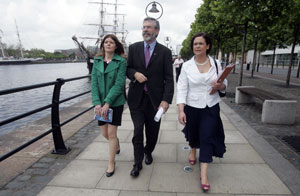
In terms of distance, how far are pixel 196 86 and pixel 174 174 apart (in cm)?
126

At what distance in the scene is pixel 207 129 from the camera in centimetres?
269

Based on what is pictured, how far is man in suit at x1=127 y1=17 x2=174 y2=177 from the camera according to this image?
2.76 meters

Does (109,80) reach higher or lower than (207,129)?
higher

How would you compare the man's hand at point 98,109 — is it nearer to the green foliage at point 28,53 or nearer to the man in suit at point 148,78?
the man in suit at point 148,78

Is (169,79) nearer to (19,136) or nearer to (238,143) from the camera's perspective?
(238,143)

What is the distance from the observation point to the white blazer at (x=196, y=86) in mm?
2637

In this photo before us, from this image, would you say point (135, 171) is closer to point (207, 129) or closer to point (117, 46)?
point (207, 129)

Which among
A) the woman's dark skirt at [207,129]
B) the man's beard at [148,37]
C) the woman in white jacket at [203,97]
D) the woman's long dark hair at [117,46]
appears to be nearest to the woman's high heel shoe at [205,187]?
the woman in white jacket at [203,97]

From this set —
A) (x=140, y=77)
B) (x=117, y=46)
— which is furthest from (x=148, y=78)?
(x=117, y=46)

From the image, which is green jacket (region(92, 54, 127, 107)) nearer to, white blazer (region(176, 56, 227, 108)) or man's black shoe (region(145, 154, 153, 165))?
white blazer (region(176, 56, 227, 108))

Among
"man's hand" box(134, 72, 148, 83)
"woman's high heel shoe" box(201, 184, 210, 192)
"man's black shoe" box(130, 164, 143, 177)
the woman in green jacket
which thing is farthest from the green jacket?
"woman's high heel shoe" box(201, 184, 210, 192)

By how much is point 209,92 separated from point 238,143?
6.35ft

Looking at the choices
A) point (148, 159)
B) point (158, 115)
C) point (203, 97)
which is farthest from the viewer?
point (148, 159)

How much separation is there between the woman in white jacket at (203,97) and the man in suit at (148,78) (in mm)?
223
